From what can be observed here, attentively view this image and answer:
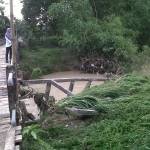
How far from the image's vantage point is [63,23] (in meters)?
A: 23.2

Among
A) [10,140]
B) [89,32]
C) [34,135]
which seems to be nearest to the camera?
[10,140]

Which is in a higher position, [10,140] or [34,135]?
[10,140]

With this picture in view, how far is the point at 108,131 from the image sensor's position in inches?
299

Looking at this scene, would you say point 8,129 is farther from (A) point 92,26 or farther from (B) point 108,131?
(A) point 92,26

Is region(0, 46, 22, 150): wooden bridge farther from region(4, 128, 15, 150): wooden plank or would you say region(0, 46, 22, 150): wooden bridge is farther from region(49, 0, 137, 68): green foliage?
region(49, 0, 137, 68): green foliage

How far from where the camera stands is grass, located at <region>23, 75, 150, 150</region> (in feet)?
23.4

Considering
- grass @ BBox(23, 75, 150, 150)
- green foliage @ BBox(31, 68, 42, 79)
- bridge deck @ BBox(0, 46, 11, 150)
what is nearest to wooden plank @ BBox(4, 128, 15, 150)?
bridge deck @ BBox(0, 46, 11, 150)

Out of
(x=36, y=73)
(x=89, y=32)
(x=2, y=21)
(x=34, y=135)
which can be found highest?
(x=2, y=21)

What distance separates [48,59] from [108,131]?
51.7 feet

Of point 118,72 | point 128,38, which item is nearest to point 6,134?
point 118,72

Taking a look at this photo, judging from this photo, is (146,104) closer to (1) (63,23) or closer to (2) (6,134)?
(2) (6,134)

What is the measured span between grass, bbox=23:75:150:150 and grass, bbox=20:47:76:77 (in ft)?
43.2

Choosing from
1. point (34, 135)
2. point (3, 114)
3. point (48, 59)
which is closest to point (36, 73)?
point (48, 59)

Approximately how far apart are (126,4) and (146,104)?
16207 millimetres
